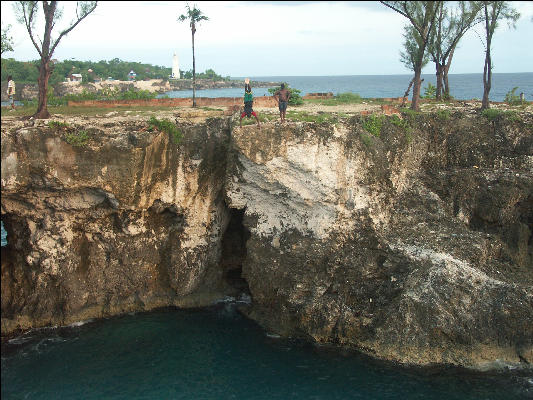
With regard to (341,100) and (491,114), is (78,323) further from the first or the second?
(491,114)

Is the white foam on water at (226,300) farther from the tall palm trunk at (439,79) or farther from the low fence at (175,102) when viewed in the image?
the tall palm trunk at (439,79)

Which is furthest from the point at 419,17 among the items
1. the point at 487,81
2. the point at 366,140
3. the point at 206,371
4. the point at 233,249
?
the point at 206,371

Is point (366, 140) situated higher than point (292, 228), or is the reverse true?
point (366, 140)

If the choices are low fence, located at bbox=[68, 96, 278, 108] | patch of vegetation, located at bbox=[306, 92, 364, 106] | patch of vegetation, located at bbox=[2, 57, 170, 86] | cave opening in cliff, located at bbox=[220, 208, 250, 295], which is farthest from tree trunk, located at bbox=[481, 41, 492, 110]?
patch of vegetation, located at bbox=[2, 57, 170, 86]

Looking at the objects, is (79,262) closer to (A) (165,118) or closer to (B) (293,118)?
(A) (165,118)

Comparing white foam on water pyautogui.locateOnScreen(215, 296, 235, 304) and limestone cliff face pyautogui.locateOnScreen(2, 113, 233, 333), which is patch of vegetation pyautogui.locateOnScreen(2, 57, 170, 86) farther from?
white foam on water pyautogui.locateOnScreen(215, 296, 235, 304)

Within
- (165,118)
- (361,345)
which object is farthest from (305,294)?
(165,118)
